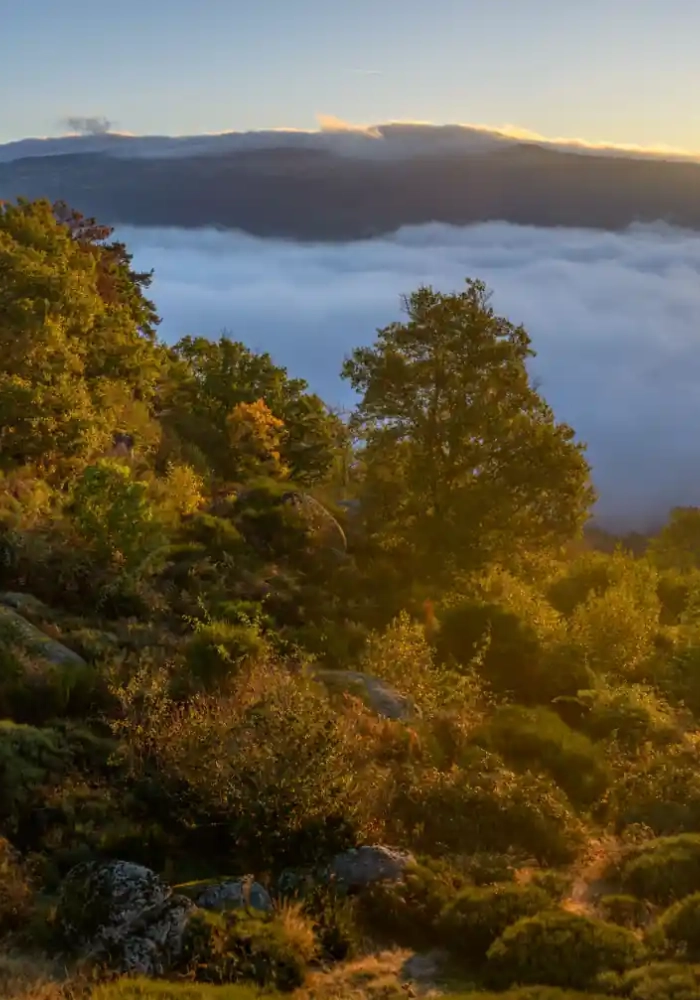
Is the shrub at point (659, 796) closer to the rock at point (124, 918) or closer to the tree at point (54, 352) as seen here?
the rock at point (124, 918)

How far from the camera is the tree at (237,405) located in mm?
24047

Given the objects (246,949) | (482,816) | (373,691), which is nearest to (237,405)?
(373,691)

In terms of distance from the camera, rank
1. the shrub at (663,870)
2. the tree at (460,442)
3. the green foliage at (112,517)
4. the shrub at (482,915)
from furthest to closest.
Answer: the tree at (460,442) < the green foliage at (112,517) < the shrub at (663,870) < the shrub at (482,915)

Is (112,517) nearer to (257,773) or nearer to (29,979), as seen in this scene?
(257,773)

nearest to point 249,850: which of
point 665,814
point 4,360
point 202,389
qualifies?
point 665,814

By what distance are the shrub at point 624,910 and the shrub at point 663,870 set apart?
35 centimetres

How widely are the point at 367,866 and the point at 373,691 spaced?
15.2 feet

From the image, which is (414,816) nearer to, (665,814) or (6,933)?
(665,814)

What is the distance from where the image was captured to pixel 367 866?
9453 millimetres

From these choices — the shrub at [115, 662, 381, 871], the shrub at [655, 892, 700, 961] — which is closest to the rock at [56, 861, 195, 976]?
the shrub at [115, 662, 381, 871]

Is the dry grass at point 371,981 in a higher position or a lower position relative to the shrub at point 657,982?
lower

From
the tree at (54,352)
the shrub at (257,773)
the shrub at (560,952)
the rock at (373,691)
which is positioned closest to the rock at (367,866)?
the shrub at (257,773)

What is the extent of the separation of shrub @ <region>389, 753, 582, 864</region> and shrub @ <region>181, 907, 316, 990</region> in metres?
3.01

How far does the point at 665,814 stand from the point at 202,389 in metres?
17.5
